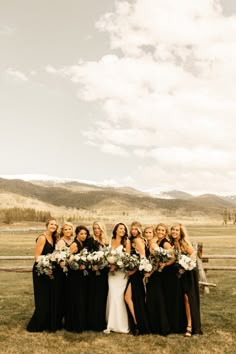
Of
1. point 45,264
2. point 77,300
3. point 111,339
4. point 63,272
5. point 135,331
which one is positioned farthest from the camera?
point 63,272

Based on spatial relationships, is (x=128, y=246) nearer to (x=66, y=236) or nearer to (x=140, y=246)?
(x=140, y=246)

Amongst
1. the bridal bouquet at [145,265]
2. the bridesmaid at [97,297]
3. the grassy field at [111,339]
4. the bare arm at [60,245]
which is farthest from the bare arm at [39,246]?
the bridal bouquet at [145,265]

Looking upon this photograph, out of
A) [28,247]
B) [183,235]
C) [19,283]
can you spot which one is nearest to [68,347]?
[183,235]

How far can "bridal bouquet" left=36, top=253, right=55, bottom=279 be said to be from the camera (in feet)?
25.4

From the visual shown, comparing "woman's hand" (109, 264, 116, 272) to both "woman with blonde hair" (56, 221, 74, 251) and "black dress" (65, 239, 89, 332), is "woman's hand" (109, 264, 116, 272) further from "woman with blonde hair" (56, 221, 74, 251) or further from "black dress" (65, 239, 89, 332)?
"woman with blonde hair" (56, 221, 74, 251)

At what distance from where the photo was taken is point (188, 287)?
26.0ft

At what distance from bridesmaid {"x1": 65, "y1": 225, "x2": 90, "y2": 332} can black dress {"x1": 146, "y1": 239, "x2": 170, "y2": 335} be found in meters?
1.17

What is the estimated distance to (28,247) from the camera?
1065 inches

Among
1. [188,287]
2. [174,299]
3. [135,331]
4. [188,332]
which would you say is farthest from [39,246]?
[188,332]

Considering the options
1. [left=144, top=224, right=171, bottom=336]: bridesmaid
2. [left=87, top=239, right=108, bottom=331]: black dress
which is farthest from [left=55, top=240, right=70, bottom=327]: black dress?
[left=144, top=224, right=171, bottom=336]: bridesmaid

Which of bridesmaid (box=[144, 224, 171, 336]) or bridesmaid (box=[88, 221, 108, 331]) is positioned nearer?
bridesmaid (box=[144, 224, 171, 336])

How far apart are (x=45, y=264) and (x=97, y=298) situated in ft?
3.78

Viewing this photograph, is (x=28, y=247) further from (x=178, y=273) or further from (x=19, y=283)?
(x=178, y=273)

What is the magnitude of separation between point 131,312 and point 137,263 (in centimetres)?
93
